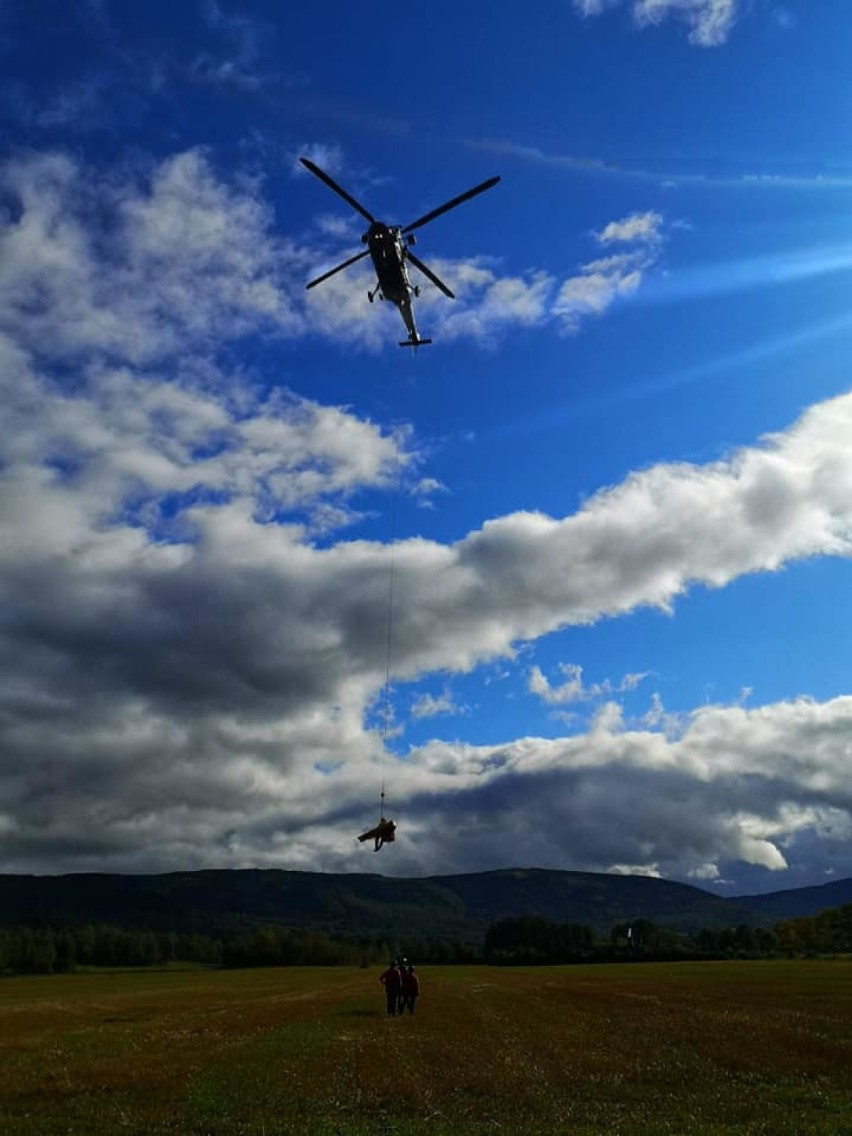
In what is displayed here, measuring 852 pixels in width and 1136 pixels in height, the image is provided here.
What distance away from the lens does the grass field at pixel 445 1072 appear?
21.7 m

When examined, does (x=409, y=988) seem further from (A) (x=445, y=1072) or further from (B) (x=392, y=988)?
(A) (x=445, y=1072)

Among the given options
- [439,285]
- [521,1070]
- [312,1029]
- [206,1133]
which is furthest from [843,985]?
[206,1133]

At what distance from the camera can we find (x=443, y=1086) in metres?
26.7

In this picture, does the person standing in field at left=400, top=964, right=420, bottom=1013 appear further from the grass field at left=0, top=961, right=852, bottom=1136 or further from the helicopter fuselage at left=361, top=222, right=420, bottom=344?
the helicopter fuselage at left=361, top=222, right=420, bottom=344

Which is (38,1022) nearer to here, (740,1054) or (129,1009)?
(129,1009)

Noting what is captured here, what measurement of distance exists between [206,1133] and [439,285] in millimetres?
32836

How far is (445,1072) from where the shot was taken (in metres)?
29.3

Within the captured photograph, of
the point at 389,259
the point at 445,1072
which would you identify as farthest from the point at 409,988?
the point at 389,259

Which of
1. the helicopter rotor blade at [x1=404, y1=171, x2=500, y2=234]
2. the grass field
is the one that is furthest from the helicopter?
the grass field

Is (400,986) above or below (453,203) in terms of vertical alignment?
below

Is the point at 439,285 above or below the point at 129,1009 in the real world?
above

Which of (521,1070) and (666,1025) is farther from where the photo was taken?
(666,1025)

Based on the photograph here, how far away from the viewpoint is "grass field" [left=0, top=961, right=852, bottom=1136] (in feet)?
71.1

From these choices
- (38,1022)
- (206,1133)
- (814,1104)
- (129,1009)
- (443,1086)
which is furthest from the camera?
(129,1009)
